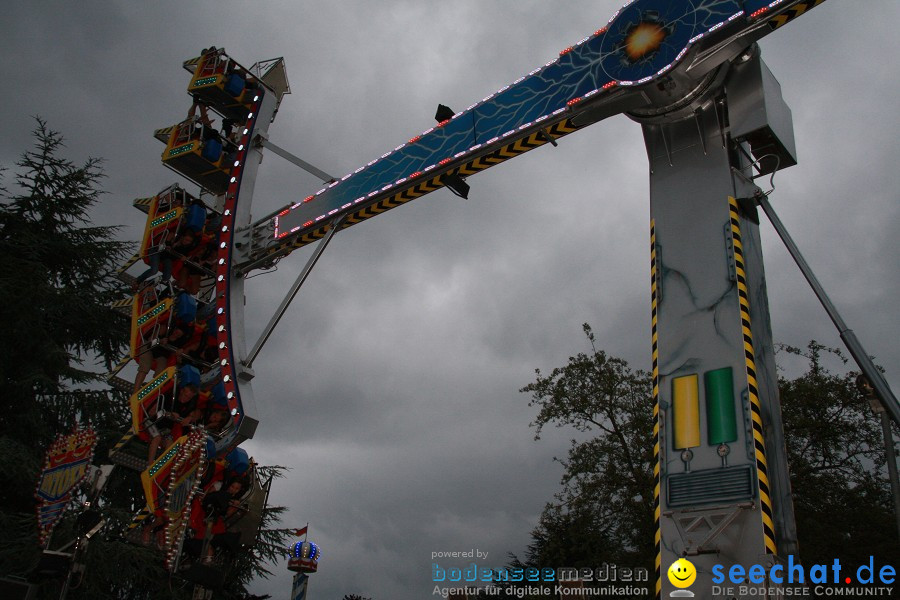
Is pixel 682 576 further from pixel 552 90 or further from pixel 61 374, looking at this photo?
pixel 61 374

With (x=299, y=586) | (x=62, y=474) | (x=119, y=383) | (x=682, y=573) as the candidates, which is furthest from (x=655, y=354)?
(x=119, y=383)

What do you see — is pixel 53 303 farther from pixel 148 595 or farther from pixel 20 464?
pixel 148 595

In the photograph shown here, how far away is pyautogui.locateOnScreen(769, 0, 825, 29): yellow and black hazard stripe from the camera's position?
23.6 feet

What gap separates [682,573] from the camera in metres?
6.50

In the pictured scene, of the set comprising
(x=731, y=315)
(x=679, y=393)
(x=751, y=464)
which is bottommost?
(x=751, y=464)

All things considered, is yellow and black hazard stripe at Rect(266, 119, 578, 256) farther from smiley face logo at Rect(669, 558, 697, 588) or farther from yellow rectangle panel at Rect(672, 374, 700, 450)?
smiley face logo at Rect(669, 558, 697, 588)

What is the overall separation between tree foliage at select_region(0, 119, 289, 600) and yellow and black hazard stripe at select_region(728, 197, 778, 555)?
41.0 feet

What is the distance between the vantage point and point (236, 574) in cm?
1972

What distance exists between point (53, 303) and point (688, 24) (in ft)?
53.3

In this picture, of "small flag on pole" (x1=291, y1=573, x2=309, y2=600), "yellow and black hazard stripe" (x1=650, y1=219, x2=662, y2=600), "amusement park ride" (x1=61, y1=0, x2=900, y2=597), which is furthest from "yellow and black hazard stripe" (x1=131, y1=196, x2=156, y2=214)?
"yellow and black hazard stripe" (x1=650, y1=219, x2=662, y2=600)

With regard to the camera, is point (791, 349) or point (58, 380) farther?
point (791, 349)

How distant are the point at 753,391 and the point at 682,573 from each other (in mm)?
1623

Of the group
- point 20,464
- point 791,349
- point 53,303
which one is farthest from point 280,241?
point 791,349

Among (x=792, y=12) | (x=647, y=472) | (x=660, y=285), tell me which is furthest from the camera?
(x=647, y=472)
